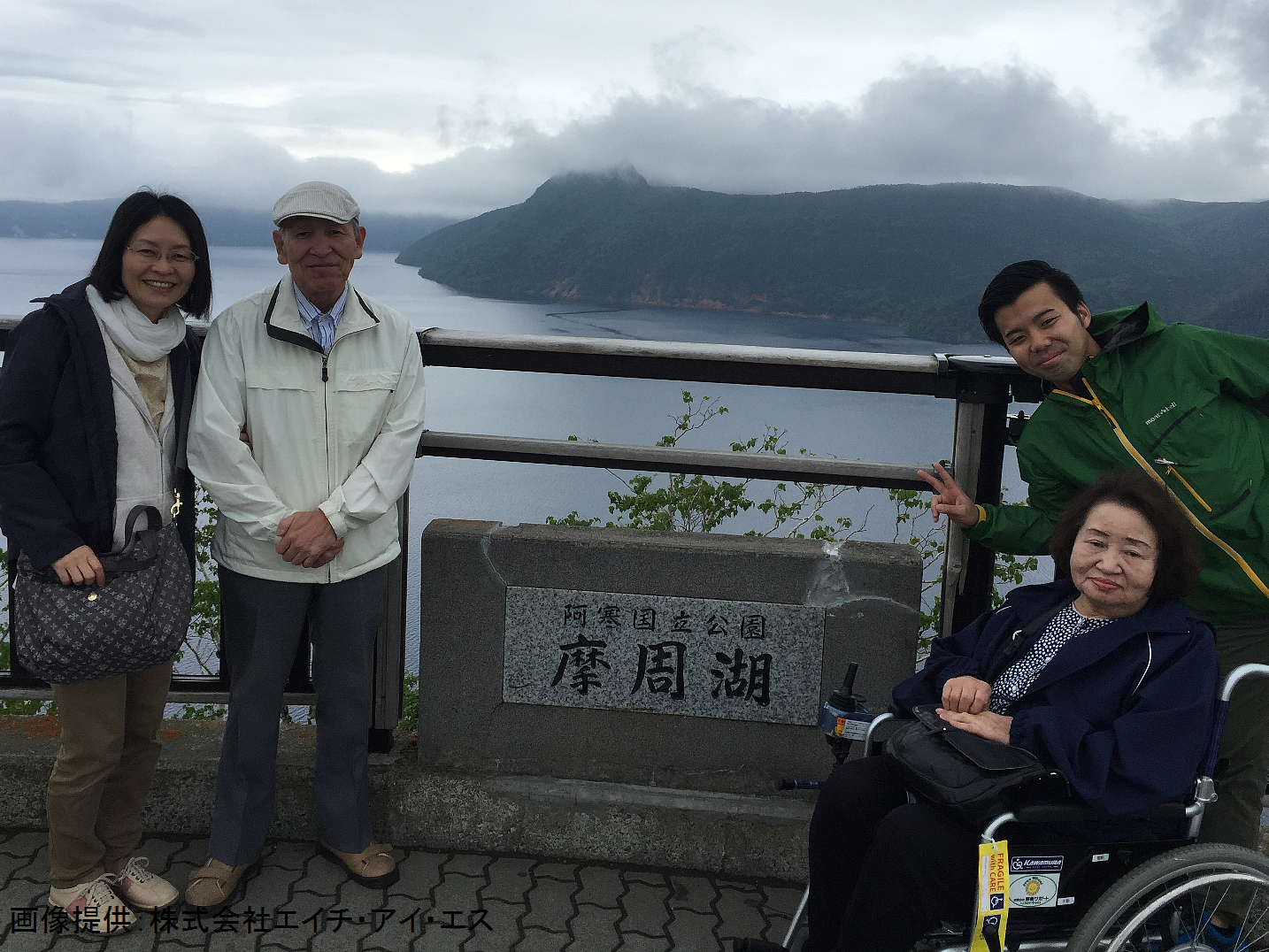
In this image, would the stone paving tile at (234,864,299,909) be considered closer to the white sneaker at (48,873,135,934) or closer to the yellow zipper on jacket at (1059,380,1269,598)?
the white sneaker at (48,873,135,934)

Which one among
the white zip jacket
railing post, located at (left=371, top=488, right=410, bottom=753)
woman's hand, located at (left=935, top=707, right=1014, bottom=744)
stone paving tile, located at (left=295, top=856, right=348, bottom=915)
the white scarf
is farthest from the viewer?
railing post, located at (left=371, top=488, right=410, bottom=753)

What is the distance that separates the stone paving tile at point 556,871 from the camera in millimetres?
2869

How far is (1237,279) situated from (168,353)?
7.74m

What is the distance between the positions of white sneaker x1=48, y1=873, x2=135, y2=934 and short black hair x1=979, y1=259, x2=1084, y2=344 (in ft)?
8.59

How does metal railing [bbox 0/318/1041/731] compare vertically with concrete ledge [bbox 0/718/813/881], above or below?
above

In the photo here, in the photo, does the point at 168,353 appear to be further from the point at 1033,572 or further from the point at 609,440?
the point at 1033,572

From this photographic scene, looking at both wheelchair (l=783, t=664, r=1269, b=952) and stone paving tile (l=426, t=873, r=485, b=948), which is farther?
stone paving tile (l=426, t=873, r=485, b=948)

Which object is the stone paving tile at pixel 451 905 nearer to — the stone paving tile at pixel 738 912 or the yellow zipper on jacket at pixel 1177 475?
the stone paving tile at pixel 738 912

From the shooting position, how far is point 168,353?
2.36 meters

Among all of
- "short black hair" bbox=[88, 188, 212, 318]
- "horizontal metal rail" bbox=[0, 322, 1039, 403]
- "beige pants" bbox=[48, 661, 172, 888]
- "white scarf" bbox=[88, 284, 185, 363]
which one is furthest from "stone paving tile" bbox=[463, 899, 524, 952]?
"short black hair" bbox=[88, 188, 212, 318]

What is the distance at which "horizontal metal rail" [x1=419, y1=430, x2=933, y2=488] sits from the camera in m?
2.79

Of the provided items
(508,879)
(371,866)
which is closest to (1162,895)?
(508,879)

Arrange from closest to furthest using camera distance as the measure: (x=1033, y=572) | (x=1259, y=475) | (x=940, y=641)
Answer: (x=1259, y=475), (x=940, y=641), (x=1033, y=572)

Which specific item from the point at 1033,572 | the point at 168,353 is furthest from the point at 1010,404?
the point at 168,353
